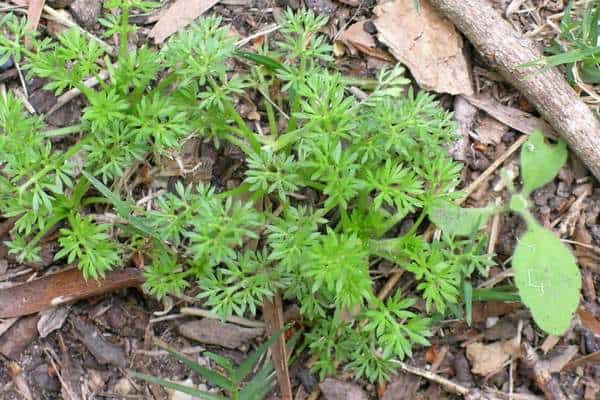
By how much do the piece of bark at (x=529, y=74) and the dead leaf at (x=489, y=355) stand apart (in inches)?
37.1

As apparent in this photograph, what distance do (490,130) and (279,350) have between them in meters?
1.51

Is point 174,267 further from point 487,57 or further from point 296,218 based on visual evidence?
point 487,57

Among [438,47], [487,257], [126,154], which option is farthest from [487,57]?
[126,154]

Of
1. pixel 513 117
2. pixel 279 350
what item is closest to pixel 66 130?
pixel 279 350

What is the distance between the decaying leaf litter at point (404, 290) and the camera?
326cm

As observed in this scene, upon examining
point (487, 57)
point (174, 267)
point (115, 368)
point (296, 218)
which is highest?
point (487, 57)

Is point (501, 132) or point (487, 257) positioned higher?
point (501, 132)

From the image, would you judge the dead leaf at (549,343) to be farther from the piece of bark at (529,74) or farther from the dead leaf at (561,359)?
the piece of bark at (529,74)

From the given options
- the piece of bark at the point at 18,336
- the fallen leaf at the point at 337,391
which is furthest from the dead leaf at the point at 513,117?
the piece of bark at the point at 18,336

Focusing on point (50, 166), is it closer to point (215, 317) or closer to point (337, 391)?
point (215, 317)

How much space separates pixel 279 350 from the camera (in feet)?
10.7

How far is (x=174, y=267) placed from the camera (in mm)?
3078

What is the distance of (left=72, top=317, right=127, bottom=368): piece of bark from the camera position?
3.26 m

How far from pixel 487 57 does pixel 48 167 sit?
2.13m
